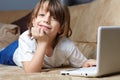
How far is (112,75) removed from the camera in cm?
106

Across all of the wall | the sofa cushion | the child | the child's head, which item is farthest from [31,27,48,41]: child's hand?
the wall

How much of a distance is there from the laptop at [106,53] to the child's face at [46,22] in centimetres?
26

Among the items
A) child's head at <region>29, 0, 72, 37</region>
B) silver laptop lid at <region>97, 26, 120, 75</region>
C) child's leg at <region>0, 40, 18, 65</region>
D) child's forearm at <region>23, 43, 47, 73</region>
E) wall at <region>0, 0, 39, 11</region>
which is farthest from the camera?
wall at <region>0, 0, 39, 11</region>

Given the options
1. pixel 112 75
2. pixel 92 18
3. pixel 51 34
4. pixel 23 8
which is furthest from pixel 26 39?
pixel 23 8

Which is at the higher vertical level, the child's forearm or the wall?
the wall

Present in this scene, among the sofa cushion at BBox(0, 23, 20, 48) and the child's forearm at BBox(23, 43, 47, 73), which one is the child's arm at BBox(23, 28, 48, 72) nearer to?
the child's forearm at BBox(23, 43, 47, 73)

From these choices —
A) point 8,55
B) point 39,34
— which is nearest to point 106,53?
point 39,34

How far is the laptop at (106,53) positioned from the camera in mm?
936

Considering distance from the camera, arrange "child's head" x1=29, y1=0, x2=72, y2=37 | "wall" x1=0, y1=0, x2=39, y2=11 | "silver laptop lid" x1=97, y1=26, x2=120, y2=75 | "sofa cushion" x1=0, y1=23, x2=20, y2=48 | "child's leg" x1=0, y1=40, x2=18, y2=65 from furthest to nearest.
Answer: "wall" x1=0, y1=0, x2=39, y2=11 → "sofa cushion" x1=0, y1=23, x2=20, y2=48 → "child's leg" x1=0, y1=40, x2=18, y2=65 → "child's head" x1=29, y1=0, x2=72, y2=37 → "silver laptop lid" x1=97, y1=26, x2=120, y2=75

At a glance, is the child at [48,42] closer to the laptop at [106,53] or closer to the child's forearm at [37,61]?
the child's forearm at [37,61]

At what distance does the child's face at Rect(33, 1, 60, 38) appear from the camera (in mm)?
1235

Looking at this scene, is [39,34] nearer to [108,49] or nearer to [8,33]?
[108,49]

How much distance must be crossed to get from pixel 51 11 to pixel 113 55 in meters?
0.40

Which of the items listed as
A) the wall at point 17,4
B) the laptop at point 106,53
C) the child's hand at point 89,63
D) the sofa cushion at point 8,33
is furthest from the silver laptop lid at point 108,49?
the wall at point 17,4
